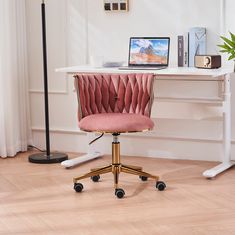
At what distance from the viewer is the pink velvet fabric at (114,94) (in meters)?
4.43

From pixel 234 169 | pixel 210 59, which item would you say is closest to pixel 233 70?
pixel 210 59

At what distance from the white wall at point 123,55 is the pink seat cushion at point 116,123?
2.60 ft

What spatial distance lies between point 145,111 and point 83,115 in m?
0.43

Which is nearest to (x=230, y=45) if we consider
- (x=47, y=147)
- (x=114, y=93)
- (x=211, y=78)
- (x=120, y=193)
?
(x=211, y=78)

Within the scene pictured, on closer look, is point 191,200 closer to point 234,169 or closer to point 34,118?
point 234,169

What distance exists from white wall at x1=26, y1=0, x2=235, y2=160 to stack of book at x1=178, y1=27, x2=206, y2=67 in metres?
0.10

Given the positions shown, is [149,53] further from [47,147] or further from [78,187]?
[78,187]

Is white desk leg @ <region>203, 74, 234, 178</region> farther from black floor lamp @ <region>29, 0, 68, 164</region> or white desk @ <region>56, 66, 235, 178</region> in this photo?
black floor lamp @ <region>29, 0, 68, 164</region>

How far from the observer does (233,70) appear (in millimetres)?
4746

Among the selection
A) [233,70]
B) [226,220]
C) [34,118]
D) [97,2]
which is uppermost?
[97,2]

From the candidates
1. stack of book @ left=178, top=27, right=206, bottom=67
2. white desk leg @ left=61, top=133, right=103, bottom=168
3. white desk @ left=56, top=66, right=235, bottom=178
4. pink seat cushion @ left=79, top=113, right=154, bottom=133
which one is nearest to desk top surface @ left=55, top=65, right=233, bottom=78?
white desk @ left=56, top=66, right=235, bottom=178

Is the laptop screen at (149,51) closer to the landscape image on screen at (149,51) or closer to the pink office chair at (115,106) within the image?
the landscape image on screen at (149,51)

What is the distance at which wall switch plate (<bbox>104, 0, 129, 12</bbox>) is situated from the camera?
5.16m

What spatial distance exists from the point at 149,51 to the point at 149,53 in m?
0.02
